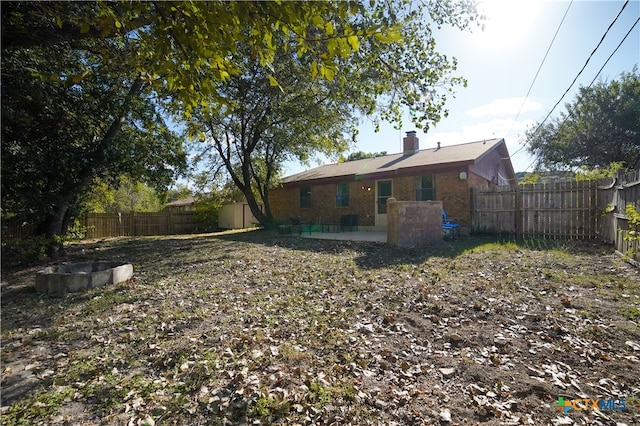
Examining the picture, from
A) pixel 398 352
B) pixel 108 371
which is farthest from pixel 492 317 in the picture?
pixel 108 371

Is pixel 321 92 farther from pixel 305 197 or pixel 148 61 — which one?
pixel 148 61

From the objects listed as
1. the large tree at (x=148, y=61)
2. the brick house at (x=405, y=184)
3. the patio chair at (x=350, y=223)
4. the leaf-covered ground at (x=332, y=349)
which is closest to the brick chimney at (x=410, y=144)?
the brick house at (x=405, y=184)

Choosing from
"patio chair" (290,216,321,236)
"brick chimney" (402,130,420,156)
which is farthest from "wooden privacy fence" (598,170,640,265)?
"patio chair" (290,216,321,236)

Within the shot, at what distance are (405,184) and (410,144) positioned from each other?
4.50m

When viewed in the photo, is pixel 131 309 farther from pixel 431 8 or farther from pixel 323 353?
pixel 431 8

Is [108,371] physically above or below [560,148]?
below

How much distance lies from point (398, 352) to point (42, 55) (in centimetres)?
856

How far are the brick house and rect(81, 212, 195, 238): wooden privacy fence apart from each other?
770 centimetres

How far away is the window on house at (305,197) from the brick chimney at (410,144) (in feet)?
19.5

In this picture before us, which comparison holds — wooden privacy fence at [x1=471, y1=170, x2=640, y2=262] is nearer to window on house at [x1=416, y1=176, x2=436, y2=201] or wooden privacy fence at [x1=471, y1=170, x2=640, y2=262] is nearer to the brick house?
the brick house

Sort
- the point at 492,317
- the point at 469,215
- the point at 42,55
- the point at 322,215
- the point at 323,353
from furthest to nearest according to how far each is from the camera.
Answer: the point at 322,215 < the point at 469,215 < the point at 42,55 < the point at 492,317 < the point at 323,353

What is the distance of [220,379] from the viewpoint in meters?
2.74

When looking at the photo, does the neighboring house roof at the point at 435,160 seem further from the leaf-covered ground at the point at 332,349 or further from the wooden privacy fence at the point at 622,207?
the leaf-covered ground at the point at 332,349

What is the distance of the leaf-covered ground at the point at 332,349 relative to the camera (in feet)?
7.77
